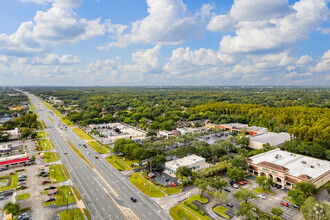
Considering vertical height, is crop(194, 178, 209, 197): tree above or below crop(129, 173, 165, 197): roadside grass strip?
above

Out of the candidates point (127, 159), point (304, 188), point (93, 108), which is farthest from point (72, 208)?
point (93, 108)

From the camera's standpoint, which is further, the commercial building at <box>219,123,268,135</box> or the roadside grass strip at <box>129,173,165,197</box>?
the commercial building at <box>219,123,268,135</box>

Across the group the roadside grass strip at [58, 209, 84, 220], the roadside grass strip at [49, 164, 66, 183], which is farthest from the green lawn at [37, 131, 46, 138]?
the roadside grass strip at [58, 209, 84, 220]

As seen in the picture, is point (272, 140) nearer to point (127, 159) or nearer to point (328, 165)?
point (328, 165)

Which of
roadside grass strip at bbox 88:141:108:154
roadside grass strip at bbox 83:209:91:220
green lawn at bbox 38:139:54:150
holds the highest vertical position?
green lawn at bbox 38:139:54:150

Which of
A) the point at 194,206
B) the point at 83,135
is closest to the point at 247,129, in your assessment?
the point at 194,206

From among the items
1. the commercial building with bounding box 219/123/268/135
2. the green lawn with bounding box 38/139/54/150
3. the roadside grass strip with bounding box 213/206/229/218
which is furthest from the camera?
the commercial building with bounding box 219/123/268/135

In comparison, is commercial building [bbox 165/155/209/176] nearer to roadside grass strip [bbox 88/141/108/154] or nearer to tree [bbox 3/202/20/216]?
roadside grass strip [bbox 88/141/108/154]

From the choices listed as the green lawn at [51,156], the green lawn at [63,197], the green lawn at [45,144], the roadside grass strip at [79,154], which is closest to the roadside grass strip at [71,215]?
the green lawn at [63,197]
